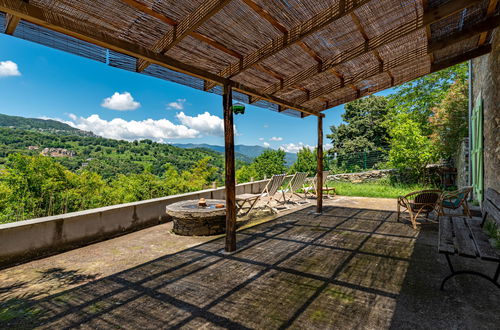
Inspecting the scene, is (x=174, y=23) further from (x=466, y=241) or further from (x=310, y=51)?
(x=466, y=241)

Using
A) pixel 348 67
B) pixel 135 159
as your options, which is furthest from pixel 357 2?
pixel 135 159

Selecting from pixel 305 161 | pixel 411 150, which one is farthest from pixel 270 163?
pixel 411 150

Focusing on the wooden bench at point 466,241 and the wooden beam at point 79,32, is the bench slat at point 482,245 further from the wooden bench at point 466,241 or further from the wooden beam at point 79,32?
the wooden beam at point 79,32

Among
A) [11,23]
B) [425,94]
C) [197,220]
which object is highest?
[425,94]

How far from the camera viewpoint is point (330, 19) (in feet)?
9.50

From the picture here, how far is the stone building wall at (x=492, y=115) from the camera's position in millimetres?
4031

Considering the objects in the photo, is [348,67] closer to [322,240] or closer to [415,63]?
[415,63]

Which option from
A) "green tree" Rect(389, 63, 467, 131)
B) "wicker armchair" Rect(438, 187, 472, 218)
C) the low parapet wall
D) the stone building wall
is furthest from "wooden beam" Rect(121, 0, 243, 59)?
"green tree" Rect(389, 63, 467, 131)

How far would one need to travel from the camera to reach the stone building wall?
4.03 m

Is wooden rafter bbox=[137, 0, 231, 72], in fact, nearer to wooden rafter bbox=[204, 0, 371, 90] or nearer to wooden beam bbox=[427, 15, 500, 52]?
wooden rafter bbox=[204, 0, 371, 90]

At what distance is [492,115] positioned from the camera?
4.40 m

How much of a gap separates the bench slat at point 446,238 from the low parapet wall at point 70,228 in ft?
15.7

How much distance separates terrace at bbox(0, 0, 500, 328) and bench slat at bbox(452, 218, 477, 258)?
19.2 inches

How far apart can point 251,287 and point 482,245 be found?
2.30 metres
